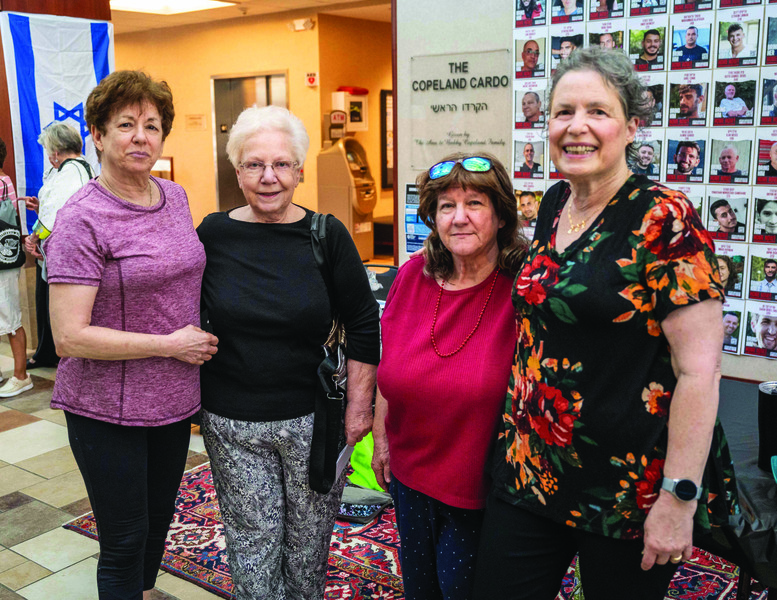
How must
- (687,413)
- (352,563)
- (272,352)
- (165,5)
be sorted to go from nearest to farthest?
1. (687,413)
2. (272,352)
3. (352,563)
4. (165,5)

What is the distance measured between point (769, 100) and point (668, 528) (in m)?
2.38

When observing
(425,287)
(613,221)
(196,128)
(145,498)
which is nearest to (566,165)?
(613,221)

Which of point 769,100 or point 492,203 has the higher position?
point 769,100

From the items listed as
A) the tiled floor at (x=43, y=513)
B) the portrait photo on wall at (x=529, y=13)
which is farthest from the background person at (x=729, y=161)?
the tiled floor at (x=43, y=513)

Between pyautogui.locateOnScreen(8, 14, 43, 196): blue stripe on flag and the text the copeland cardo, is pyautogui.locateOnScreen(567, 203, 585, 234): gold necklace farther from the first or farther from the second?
pyautogui.locateOnScreen(8, 14, 43, 196): blue stripe on flag

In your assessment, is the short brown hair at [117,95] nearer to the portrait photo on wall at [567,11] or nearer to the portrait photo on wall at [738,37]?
the portrait photo on wall at [567,11]

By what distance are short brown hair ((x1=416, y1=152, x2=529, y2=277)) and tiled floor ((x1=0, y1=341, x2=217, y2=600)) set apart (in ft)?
5.38

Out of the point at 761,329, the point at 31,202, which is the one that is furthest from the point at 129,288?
the point at 31,202

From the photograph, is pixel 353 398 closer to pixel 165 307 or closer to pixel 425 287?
pixel 425 287

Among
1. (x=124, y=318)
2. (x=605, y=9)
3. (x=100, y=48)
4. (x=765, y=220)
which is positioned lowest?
(x=124, y=318)

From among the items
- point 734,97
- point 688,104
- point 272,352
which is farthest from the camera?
point 688,104

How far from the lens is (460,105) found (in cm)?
404

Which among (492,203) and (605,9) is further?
(605,9)

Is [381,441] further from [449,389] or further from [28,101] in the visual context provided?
[28,101]
